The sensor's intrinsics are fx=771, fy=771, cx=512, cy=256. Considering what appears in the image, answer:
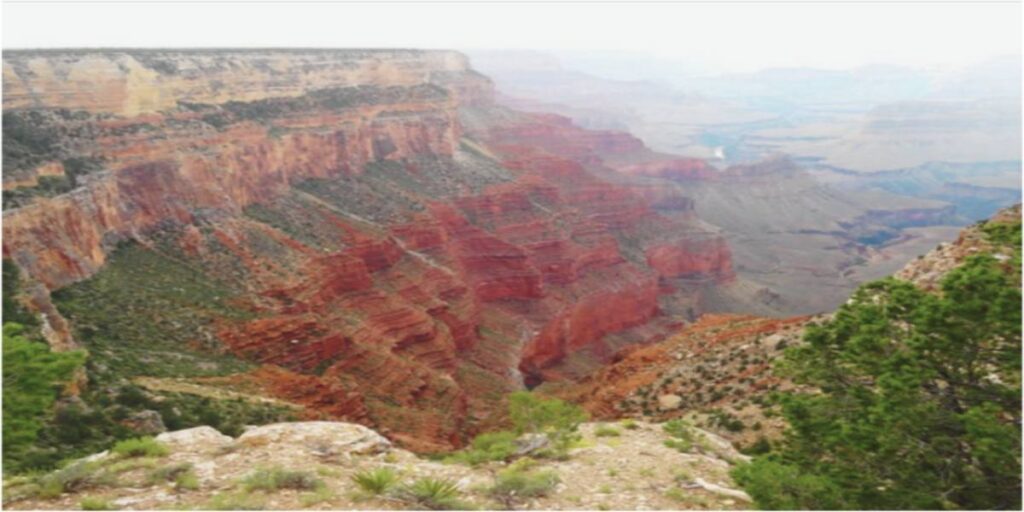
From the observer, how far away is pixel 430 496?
11.1 metres

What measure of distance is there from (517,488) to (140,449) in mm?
6666

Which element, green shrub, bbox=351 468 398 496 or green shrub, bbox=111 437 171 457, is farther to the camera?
green shrub, bbox=111 437 171 457

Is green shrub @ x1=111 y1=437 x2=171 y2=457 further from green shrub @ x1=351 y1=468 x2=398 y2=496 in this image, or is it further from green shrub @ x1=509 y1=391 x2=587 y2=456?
green shrub @ x1=509 y1=391 x2=587 y2=456

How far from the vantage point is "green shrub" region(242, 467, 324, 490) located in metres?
11.4

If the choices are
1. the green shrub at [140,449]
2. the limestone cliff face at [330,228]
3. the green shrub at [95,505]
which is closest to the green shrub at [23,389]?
the green shrub at [140,449]

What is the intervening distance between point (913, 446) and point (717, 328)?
61.3 ft

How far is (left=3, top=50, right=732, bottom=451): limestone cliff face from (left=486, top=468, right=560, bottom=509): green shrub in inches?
631

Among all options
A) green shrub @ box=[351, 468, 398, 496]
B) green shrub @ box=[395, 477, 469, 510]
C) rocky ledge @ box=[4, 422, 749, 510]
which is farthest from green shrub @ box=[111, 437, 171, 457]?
green shrub @ box=[395, 477, 469, 510]

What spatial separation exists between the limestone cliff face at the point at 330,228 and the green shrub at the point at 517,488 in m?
16.0

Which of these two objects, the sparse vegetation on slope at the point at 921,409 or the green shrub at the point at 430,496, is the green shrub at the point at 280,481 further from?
the sparse vegetation on slope at the point at 921,409

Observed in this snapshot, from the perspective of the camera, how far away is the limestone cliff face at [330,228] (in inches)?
1236

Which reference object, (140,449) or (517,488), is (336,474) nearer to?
(517,488)

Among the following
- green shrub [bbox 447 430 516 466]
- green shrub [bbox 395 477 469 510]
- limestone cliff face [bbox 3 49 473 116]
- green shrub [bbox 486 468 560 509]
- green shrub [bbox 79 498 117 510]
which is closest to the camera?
green shrub [bbox 79 498 117 510]

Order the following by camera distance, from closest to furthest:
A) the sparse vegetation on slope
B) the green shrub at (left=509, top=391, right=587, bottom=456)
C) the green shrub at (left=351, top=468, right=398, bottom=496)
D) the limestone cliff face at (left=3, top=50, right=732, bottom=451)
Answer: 1. the sparse vegetation on slope
2. the green shrub at (left=351, top=468, right=398, bottom=496)
3. the green shrub at (left=509, top=391, right=587, bottom=456)
4. the limestone cliff face at (left=3, top=50, right=732, bottom=451)
